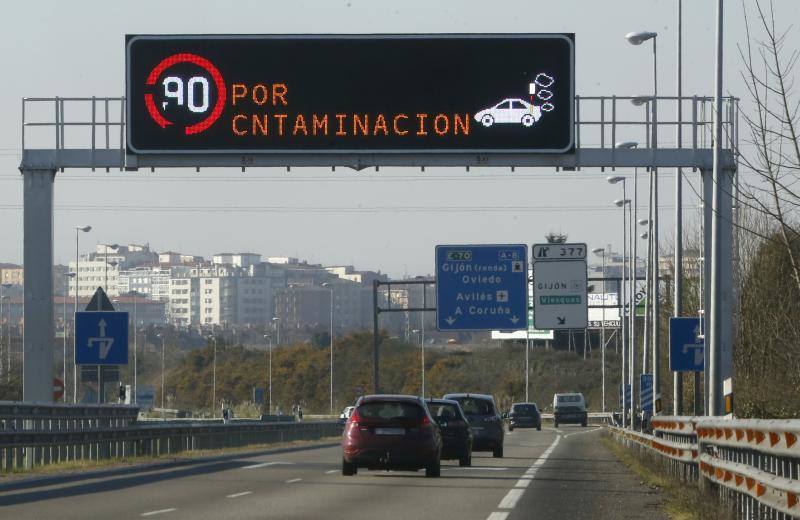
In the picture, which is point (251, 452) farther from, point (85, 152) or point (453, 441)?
point (85, 152)

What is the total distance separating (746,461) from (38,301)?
18071mm

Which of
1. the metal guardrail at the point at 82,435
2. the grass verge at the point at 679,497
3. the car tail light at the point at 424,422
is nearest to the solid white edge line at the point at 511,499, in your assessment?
the grass verge at the point at 679,497

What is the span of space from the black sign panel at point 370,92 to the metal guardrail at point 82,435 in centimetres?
539

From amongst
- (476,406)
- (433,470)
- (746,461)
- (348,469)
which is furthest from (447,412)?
(746,461)

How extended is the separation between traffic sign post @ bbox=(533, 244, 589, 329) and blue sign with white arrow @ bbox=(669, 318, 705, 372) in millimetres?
12346

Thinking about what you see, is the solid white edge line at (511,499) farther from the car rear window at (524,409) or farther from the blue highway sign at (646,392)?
the car rear window at (524,409)

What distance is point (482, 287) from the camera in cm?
4791

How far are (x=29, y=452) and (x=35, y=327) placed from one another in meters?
→ 4.18

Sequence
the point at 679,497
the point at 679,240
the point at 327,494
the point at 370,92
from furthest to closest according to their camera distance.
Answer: the point at 679,240, the point at 370,92, the point at 327,494, the point at 679,497

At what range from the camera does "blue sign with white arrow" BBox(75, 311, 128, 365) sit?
1194 inches

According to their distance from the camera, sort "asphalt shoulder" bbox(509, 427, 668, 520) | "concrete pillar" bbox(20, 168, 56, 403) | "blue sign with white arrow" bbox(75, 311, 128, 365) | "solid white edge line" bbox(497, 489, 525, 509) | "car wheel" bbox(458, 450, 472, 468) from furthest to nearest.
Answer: "car wheel" bbox(458, 450, 472, 468)
"concrete pillar" bbox(20, 168, 56, 403)
"blue sign with white arrow" bbox(75, 311, 128, 365)
"solid white edge line" bbox(497, 489, 525, 509)
"asphalt shoulder" bbox(509, 427, 668, 520)

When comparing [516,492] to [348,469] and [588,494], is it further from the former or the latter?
[348,469]

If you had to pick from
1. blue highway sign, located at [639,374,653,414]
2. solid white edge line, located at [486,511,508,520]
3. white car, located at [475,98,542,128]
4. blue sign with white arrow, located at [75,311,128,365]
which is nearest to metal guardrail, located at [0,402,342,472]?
blue sign with white arrow, located at [75,311,128,365]

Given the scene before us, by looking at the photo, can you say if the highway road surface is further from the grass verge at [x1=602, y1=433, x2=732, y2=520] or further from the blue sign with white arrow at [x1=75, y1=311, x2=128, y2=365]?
the blue sign with white arrow at [x1=75, y1=311, x2=128, y2=365]
